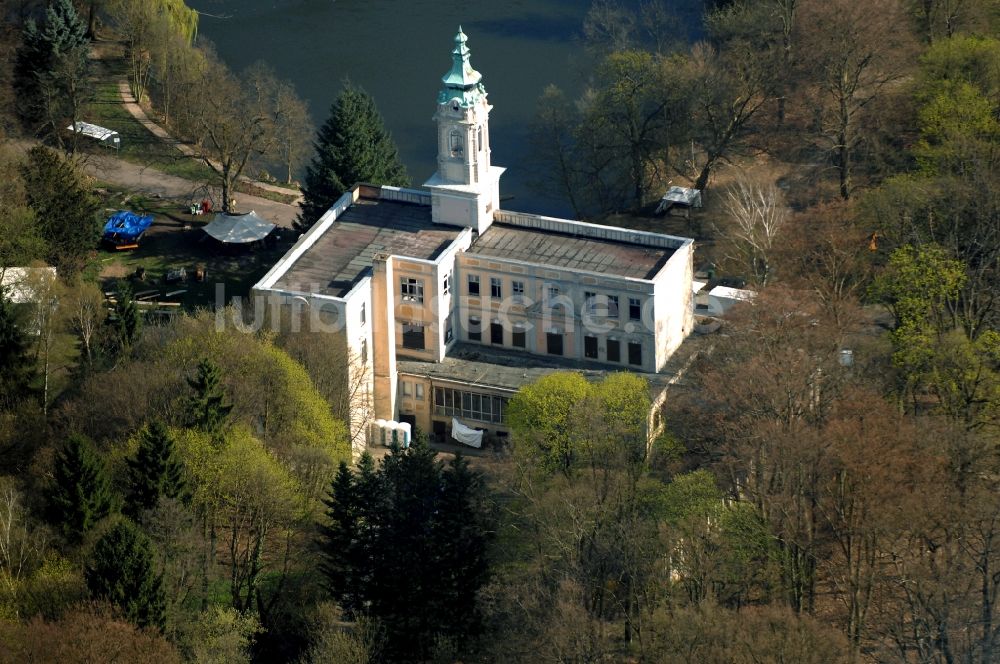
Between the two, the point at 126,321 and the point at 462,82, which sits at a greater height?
the point at 462,82

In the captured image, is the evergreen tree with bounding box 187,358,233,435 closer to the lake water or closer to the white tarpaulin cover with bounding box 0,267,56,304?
the white tarpaulin cover with bounding box 0,267,56,304

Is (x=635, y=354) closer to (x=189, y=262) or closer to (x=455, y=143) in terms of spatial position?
(x=455, y=143)

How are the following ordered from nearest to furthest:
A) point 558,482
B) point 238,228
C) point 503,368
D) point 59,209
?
point 558,482 < point 503,368 < point 59,209 < point 238,228

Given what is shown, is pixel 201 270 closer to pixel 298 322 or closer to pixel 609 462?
pixel 298 322

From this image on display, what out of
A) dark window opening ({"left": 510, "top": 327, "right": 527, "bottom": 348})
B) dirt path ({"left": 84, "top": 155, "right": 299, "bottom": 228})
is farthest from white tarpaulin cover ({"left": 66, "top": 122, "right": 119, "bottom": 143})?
dark window opening ({"left": 510, "top": 327, "right": 527, "bottom": 348})

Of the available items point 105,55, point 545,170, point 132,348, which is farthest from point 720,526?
point 105,55

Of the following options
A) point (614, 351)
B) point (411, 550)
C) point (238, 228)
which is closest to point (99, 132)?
point (238, 228)
